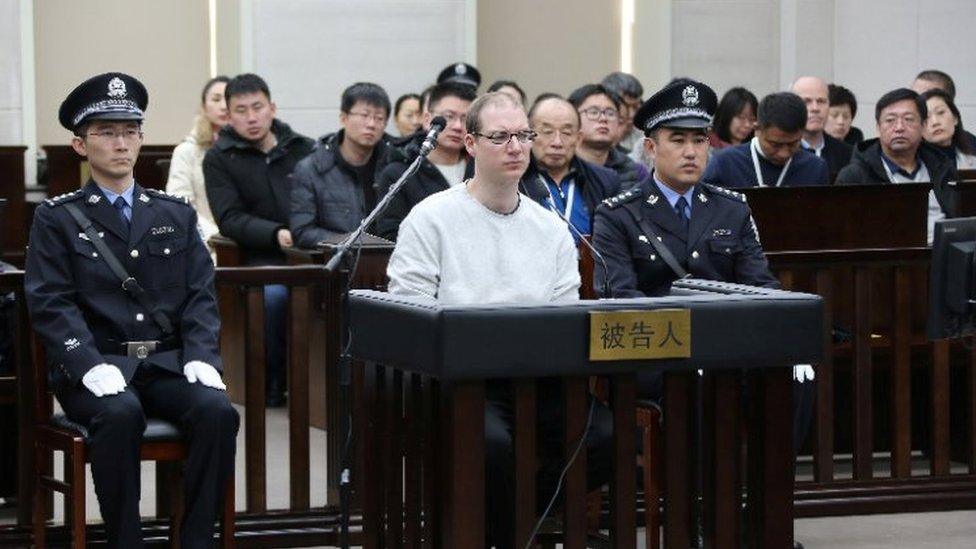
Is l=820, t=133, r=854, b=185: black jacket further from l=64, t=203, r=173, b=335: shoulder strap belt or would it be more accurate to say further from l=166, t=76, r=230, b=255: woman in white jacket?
l=64, t=203, r=173, b=335: shoulder strap belt

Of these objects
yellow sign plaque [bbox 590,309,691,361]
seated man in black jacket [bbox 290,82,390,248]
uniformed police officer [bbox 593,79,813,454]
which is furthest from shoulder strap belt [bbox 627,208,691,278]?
seated man in black jacket [bbox 290,82,390,248]

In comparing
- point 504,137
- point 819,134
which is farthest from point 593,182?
point 819,134

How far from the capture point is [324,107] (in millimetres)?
13461

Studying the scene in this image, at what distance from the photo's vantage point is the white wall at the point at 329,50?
13.2 m

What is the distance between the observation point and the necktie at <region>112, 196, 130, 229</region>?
6508 millimetres

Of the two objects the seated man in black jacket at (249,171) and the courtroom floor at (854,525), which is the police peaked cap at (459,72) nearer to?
the seated man in black jacket at (249,171)

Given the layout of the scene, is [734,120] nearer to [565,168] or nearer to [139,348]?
[565,168]

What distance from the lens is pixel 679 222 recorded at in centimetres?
669

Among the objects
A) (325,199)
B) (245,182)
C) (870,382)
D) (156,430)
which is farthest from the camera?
(245,182)

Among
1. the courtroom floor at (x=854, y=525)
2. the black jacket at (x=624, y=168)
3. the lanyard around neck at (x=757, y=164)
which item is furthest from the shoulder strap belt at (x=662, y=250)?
the lanyard around neck at (x=757, y=164)

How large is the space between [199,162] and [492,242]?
213 inches

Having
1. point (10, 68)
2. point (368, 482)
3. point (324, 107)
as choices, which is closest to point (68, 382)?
point (368, 482)

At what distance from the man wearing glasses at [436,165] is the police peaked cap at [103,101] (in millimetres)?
1788

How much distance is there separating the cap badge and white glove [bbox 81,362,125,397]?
952 mm
